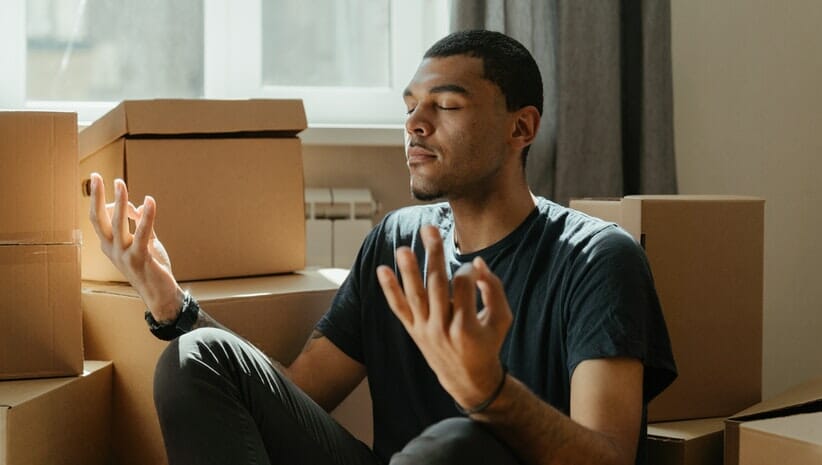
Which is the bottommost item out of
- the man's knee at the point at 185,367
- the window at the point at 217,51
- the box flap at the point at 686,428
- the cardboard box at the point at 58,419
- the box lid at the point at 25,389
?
the box flap at the point at 686,428

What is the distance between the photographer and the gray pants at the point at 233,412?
4.24 ft

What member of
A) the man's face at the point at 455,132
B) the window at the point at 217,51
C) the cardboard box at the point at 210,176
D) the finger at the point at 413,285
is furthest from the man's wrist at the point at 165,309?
the window at the point at 217,51

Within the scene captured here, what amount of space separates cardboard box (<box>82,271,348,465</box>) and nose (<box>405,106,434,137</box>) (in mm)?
381

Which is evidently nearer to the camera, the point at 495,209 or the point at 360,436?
the point at 495,209

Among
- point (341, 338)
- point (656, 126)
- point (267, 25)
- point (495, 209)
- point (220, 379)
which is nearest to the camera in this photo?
point (220, 379)

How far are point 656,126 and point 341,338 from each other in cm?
102

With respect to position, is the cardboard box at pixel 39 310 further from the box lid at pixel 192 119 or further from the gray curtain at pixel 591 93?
the gray curtain at pixel 591 93

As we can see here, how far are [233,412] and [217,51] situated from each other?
4.24ft

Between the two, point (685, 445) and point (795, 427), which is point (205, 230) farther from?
point (795, 427)

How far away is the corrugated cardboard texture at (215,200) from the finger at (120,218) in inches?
9.8

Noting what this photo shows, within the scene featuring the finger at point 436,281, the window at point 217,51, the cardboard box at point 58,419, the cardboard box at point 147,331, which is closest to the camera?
the finger at point 436,281

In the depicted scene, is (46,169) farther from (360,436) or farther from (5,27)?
(5,27)

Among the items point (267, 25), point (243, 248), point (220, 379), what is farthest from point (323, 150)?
point (220, 379)

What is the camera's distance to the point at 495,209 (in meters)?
1.52
